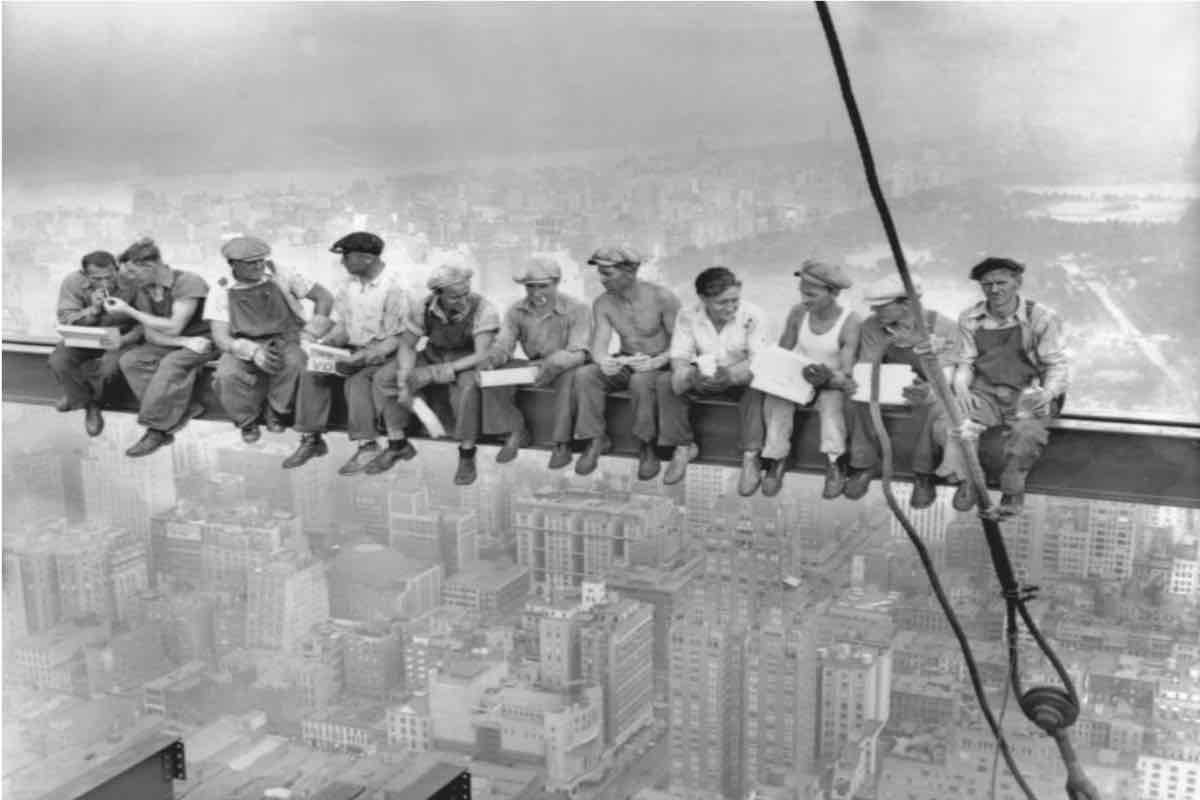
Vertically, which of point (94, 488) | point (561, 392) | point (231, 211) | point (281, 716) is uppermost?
point (231, 211)

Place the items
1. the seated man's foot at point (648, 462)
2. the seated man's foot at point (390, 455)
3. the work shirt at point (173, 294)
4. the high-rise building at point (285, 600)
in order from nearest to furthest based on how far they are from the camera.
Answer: the seated man's foot at point (648, 462), the seated man's foot at point (390, 455), the work shirt at point (173, 294), the high-rise building at point (285, 600)

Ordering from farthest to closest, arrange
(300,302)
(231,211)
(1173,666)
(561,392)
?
(231,211)
(1173,666)
(300,302)
(561,392)

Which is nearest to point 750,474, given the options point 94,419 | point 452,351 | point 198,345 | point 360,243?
point 452,351

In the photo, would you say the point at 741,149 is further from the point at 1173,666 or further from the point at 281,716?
the point at 281,716

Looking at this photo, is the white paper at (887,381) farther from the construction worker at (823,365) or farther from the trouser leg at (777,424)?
the trouser leg at (777,424)

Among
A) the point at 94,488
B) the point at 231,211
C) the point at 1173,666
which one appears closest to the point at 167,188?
the point at 231,211

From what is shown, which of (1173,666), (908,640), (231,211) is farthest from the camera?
(231,211)

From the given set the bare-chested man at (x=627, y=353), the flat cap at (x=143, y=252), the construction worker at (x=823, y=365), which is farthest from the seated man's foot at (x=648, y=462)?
the flat cap at (x=143, y=252)
